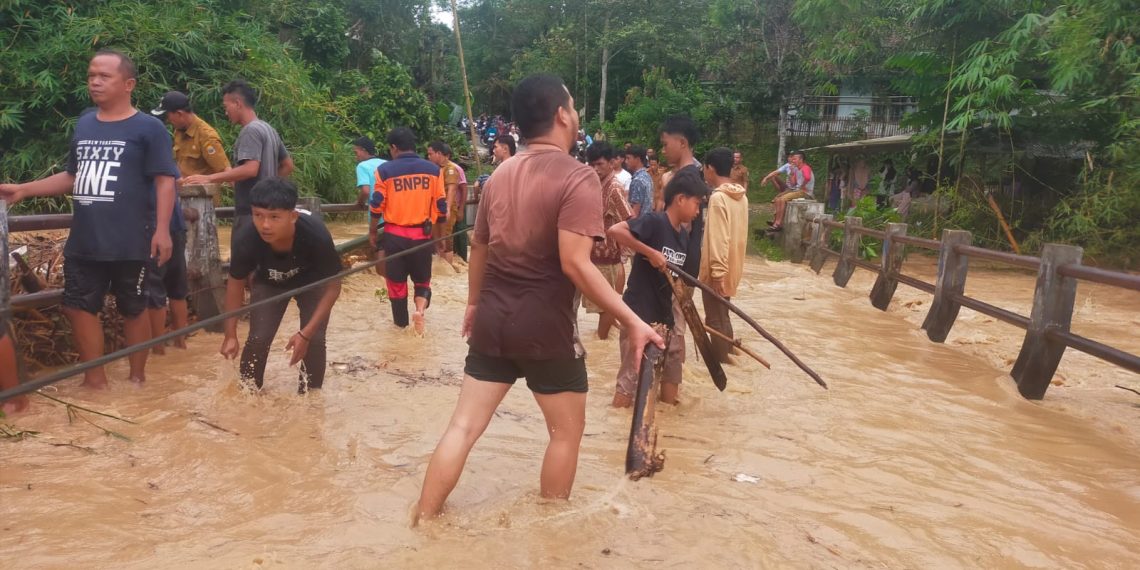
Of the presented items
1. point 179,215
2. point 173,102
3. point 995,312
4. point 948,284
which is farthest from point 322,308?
point 948,284

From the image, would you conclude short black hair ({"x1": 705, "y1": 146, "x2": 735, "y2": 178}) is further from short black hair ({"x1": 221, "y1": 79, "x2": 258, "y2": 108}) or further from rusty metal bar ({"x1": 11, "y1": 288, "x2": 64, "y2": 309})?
rusty metal bar ({"x1": 11, "y1": 288, "x2": 64, "y2": 309})

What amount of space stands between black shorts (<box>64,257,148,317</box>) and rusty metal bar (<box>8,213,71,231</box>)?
20.2 inches

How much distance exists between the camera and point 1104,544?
350cm

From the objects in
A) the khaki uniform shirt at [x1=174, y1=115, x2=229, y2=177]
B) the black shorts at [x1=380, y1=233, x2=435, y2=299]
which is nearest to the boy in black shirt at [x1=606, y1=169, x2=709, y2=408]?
the black shorts at [x1=380, y1=233, x2=435, y2=299]

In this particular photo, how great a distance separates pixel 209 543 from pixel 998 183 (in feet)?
49.8

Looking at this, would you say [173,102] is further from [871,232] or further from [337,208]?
[871,232]

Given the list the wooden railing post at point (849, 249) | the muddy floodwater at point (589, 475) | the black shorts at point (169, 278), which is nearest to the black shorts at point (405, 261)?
the muddy floodwater at point (589, 475)

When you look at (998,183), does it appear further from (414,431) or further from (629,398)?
(414,431)

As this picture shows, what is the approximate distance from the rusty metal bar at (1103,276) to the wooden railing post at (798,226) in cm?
858

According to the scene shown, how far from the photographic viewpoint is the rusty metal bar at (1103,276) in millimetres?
5012

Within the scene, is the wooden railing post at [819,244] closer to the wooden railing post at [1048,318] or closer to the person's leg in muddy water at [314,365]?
the wooden railing post at [1048,318]

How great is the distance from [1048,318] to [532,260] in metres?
4.51

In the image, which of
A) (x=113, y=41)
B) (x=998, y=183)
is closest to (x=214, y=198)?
(x=113, y=41)

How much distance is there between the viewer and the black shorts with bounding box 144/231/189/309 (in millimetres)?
5043
